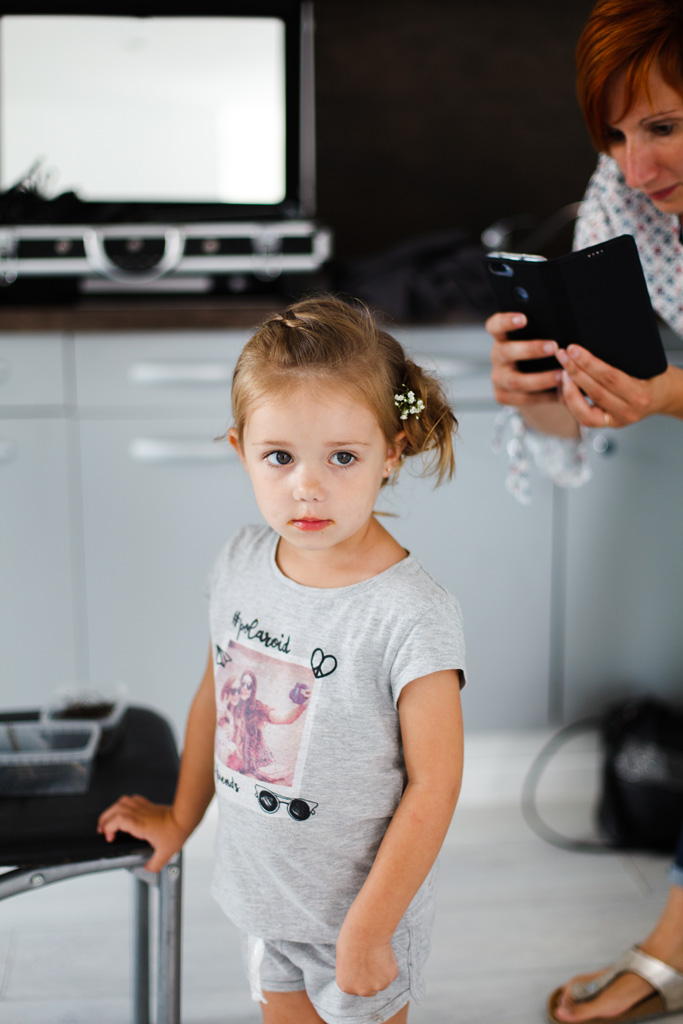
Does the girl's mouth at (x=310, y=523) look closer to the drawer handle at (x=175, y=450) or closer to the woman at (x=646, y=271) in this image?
the woman at (x=646, y=271)

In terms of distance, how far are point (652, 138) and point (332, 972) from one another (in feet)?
2.56

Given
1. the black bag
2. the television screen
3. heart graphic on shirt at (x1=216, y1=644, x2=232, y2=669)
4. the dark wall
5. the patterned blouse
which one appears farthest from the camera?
the dark wall

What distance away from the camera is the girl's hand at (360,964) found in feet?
2.23

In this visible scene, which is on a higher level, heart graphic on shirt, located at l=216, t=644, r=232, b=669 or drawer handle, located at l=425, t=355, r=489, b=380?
drawer handle, located at l=425, t=355, r=489, b=380

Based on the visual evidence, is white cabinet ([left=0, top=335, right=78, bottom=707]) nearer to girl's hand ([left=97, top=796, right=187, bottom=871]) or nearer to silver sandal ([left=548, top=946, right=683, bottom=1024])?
girl's hand ([left=97, top=796, right=187, bottom=871])

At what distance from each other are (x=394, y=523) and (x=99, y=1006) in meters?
0.76

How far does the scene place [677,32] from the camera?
2.67ft

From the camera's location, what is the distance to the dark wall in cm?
198

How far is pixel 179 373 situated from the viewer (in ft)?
5.04

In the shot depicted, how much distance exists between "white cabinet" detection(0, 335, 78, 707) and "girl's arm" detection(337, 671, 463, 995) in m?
1.03

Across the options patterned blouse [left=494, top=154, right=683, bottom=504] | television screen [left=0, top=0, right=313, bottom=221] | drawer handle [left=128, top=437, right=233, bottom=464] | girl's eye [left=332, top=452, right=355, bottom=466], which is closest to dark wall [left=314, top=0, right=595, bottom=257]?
television screen [left=0, top=0, right=313, bottom=221]

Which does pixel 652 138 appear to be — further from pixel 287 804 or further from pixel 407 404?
pixel 287 804

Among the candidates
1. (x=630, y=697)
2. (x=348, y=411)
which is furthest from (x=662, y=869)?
(x=348, y=411)

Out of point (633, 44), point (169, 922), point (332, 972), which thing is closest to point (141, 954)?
point (169, 922)
